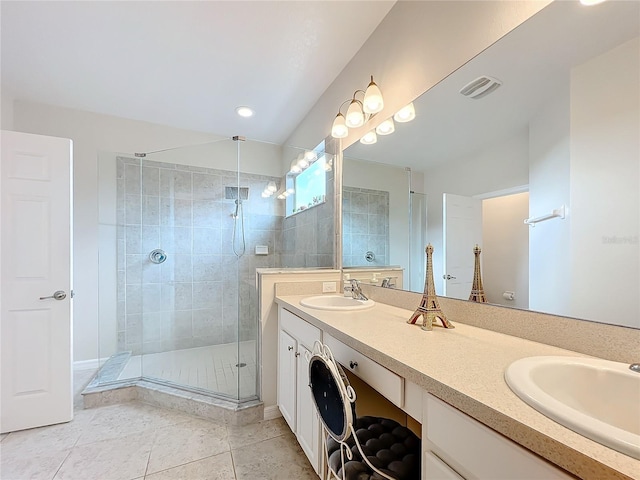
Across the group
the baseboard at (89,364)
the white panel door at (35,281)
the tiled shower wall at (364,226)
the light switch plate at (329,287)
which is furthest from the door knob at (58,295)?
the tiled shower wall at (364,226)

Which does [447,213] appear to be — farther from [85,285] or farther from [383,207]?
[85,285]

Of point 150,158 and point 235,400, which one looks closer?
point 235,400

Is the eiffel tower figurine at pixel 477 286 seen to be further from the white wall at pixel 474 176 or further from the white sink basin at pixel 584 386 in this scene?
the white sink basin at pixel 584 386

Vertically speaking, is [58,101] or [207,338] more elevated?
[58,101]

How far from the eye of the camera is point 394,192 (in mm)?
1841

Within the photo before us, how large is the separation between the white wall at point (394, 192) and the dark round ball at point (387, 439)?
861mm

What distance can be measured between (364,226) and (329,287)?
539 millimetres

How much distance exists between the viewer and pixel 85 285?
286 centimetres

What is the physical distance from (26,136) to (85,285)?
5.21 ft

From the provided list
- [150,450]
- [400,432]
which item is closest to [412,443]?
[400,432]

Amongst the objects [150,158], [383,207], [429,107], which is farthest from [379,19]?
[150,158]

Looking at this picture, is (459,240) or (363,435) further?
(459,240)

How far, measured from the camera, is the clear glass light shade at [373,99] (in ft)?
5.61

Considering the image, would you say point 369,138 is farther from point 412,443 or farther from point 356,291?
point 412,443
